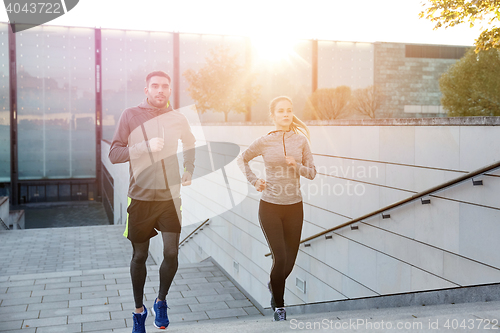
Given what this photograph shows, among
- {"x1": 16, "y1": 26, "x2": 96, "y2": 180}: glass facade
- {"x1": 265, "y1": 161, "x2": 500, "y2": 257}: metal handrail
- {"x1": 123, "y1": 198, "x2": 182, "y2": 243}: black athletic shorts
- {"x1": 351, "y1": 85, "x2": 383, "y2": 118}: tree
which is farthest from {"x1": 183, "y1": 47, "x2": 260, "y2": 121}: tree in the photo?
{"x1": 123, "y1": 198, "x2": 182, "y2": 243}: black athletic shorts

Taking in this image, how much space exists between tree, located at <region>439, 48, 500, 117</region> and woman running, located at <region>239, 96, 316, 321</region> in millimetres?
21658

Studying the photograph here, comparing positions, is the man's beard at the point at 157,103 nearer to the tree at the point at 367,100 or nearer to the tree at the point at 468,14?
the tree at the point at 468,14

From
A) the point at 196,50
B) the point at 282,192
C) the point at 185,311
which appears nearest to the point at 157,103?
the point at 282,192

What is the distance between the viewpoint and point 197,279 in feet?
23.1

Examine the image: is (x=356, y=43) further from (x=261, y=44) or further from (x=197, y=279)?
(x=197, y=279)

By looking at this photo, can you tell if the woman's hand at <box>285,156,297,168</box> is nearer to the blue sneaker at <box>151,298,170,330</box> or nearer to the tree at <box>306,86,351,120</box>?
the blue sneaker at <box>151,298,170,330</box>

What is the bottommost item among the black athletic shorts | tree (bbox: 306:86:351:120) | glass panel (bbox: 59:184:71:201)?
glass panel (bbox: 59:184:71:201)

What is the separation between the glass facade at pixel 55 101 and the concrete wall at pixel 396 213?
26.7m

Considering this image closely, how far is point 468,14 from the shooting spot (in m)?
8.37

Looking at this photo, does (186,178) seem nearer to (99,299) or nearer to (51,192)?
(99,299)

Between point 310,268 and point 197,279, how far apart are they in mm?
2210

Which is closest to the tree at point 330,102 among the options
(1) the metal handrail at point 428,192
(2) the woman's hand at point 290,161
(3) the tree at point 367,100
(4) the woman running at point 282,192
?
(3) the tree at point 367,100

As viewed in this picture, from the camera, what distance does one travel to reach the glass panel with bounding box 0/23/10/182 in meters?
28.8

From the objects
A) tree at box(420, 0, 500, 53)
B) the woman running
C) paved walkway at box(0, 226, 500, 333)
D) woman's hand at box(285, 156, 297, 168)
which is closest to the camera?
paved walkway at box(0, 226, 500, 333)
